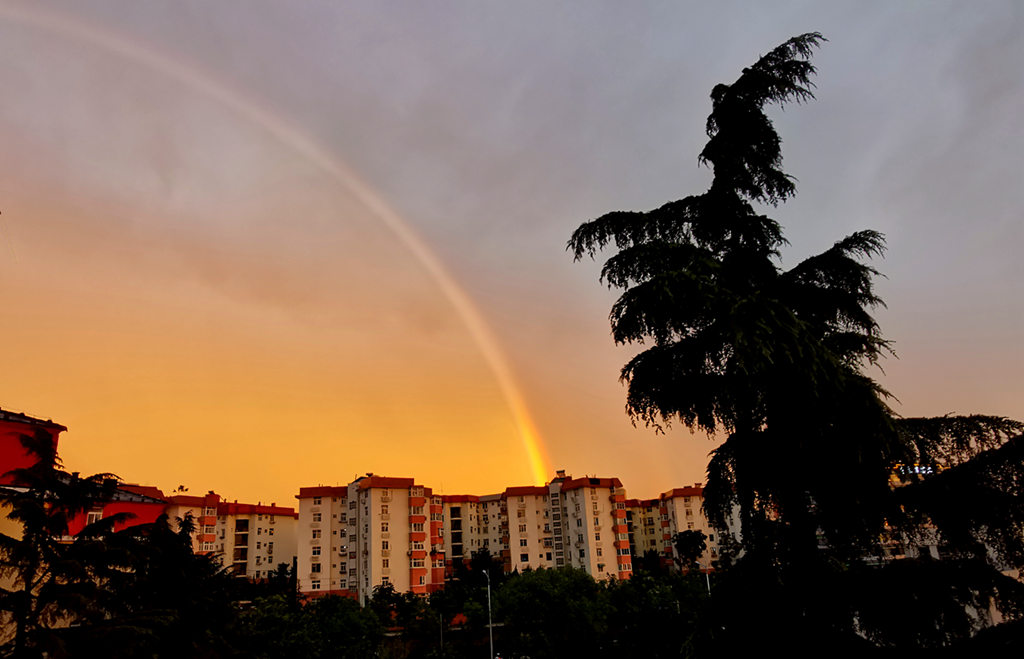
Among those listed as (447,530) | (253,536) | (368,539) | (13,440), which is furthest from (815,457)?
(253,536)

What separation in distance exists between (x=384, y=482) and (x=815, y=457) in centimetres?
7899

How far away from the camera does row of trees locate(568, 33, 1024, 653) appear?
639cm

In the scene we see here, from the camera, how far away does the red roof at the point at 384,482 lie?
81.3 m

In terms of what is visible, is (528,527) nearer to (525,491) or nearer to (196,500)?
(525,491)

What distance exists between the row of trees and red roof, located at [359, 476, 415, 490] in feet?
249

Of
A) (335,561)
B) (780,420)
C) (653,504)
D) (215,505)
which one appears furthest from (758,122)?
(653,504)

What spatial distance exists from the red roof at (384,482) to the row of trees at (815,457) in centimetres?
7592

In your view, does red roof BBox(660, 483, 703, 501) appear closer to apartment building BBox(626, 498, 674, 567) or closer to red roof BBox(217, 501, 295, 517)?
apartment building BBox(626, 498, 674, 567)

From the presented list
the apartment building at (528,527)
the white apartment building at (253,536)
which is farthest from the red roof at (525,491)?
the white apartment building at (253,536)

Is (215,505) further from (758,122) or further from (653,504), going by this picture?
(758,122)

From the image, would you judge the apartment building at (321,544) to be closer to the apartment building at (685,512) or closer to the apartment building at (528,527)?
the apartment building at (528,527)

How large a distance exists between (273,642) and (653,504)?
98803mm

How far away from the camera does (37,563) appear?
37.9ft

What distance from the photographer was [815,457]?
765 centimetres
